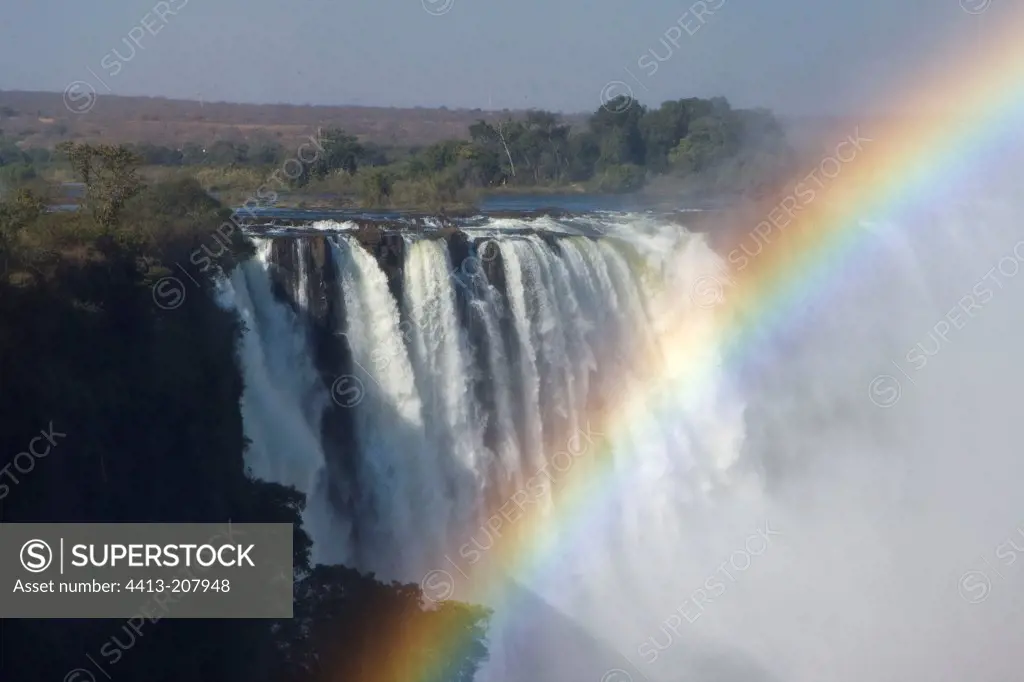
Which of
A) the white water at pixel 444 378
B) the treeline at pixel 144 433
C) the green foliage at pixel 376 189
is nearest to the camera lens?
the treeline at pixel 144 433

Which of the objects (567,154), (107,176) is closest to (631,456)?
(107,176)

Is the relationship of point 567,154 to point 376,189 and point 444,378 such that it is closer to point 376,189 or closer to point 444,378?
point 376,189

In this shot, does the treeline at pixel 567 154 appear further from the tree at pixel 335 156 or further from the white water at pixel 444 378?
the white water at pixel 444 378

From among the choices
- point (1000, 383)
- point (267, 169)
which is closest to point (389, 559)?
point (1000, 383)

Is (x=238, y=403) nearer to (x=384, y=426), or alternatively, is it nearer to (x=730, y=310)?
(x=384, y=426)

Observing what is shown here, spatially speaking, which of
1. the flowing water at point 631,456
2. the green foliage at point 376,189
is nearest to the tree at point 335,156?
the green foliage at point 376,189
